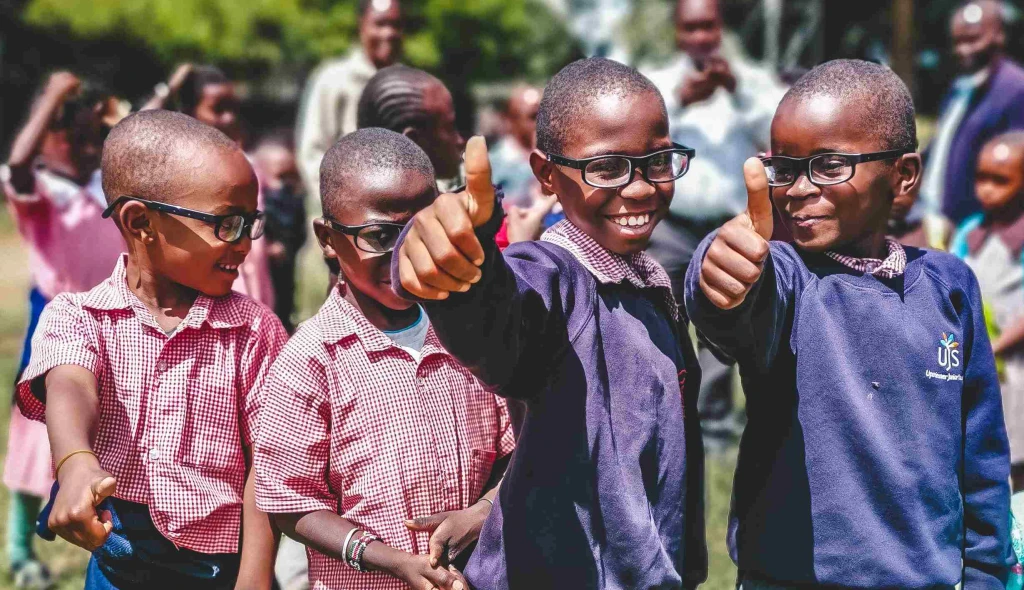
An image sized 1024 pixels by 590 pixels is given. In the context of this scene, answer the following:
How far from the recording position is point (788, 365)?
241 centimetres

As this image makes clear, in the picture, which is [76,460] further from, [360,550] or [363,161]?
[363,161]

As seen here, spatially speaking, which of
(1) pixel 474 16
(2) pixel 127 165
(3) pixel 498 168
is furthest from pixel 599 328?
(1) pixel 474 16

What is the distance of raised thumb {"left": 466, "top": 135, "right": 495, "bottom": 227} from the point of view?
1.70m

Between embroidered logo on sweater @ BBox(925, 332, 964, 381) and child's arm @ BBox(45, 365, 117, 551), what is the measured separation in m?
1.72

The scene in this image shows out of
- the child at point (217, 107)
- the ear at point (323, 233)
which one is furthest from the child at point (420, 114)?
the ear at point (323, 233)

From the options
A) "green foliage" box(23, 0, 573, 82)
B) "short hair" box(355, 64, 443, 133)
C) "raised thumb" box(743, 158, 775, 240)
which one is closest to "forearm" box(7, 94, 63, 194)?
"short hair" box(355, 64, 443, 133)

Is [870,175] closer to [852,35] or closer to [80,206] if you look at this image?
[80,206]

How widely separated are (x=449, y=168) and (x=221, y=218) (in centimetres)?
113

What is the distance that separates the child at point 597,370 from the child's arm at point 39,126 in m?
2.22

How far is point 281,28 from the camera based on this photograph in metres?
20.8

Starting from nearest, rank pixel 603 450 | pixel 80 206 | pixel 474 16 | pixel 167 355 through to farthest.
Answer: pixel 603 450, pixel 167 355, pixel 80 206, pixel 474 16

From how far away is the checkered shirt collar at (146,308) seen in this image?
264 cm

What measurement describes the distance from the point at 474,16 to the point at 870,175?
19895 mm

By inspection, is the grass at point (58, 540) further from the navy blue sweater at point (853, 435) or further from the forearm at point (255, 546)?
the forearm at point (255, 546)
